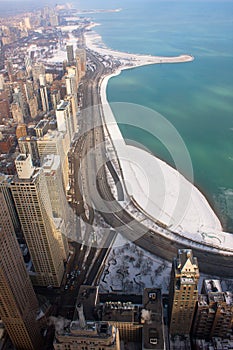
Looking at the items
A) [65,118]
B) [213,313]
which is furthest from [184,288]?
[65,118]

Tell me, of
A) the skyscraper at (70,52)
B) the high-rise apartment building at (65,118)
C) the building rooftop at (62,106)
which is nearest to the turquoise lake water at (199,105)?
the high-rise apartment building at (65,118)

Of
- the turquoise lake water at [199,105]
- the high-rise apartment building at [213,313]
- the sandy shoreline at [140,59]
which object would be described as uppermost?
the high-rise apartment building at [213,313]

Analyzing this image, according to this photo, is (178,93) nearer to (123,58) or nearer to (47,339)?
(123,58)

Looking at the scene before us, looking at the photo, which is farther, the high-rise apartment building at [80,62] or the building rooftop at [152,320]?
the high-rise apartment building at [80,62]

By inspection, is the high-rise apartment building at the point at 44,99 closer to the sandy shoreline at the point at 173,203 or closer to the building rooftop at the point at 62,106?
the building rooftop at the point at 62,106

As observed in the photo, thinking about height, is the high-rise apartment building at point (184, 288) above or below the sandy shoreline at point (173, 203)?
above

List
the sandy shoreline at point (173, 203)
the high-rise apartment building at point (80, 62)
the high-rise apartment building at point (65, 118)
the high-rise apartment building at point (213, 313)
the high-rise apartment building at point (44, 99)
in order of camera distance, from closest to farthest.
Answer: the high-rise apartment building at point (213, 313)
the sandy shoreline at point (173, 203)
the high-rise apartment building at point (65, 118)
the high-rise apartment building at point (44, 99)
the high-rise apartment building at point (80, 62)

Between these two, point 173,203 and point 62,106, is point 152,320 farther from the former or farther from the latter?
point 62,106
